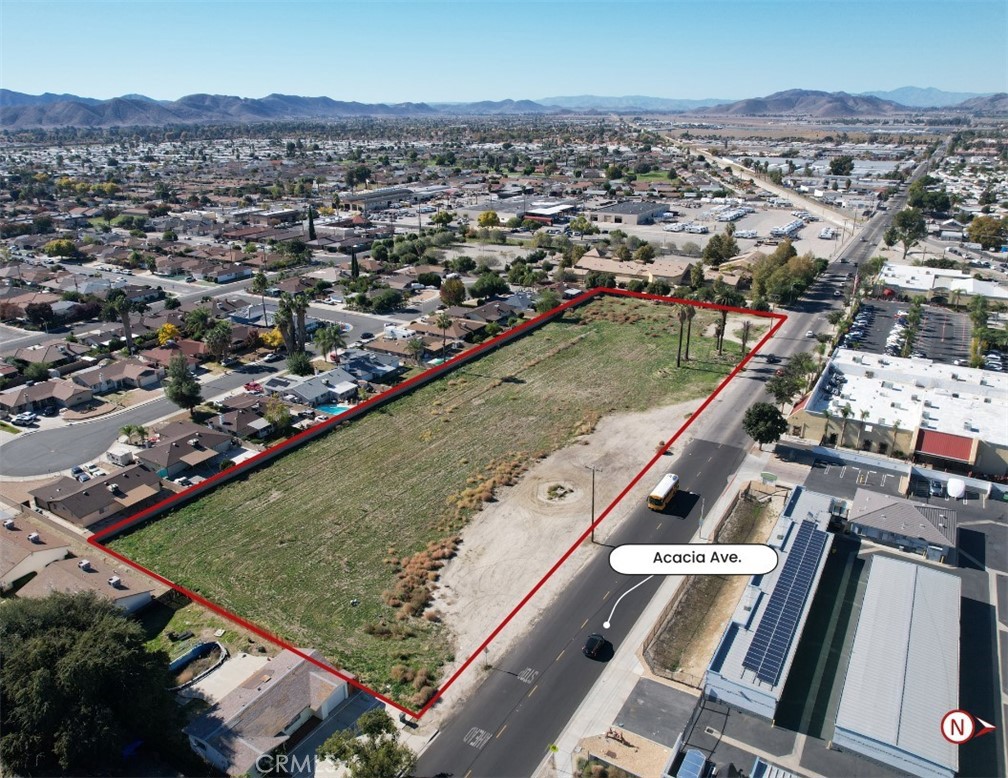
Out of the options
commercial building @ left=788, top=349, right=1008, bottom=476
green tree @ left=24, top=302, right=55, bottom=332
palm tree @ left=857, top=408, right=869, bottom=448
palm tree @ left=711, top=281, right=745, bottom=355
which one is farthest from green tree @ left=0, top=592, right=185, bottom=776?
palm tree @ left=711, top=281, right=745, bottom=355

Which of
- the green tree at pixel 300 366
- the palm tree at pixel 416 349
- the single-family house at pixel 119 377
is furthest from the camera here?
the palm tree at pixel 416 349

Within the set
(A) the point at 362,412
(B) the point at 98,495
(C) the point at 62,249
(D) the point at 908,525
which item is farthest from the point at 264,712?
(C) the point at 62,249

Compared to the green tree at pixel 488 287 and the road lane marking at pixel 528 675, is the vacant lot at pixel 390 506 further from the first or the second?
the green tree at pixel 488 287

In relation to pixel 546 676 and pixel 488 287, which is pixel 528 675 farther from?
pixel 488 287

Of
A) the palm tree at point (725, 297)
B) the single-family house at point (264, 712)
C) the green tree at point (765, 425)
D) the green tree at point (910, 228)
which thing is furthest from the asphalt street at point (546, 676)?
the green tree at point (910, 228)

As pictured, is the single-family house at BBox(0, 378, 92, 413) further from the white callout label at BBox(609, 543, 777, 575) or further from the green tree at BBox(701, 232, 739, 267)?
the green tree at BBox(701, 232, 739, 267)

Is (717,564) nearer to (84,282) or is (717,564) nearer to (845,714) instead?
(845,714)

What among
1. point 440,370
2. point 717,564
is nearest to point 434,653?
point 717,564

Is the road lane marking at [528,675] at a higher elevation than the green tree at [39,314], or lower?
lower
